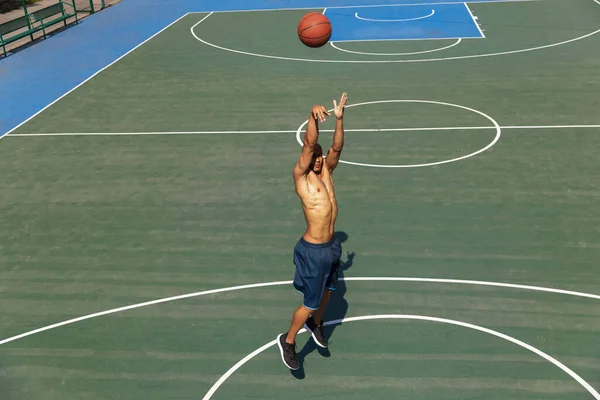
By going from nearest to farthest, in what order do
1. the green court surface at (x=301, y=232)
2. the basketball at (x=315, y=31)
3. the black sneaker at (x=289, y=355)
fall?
1. the black sneaker at (x=289, y=355)
2. the green court surface at (x=301, y=232)
3. the basketball at (x=315, y=31)

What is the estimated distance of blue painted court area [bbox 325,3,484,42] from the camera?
2025 centimetres

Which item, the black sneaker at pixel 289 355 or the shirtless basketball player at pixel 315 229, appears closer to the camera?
the shirtless basketball player at pixel 315 229

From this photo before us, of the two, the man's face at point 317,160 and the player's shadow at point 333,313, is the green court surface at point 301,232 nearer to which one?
the player's shadow at point 333,313

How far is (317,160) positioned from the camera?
634 cm

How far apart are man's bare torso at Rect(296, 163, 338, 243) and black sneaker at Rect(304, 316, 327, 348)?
3.86 feet

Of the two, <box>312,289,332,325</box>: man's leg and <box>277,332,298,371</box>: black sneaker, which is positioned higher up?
<box>312,289,332,325</box>: man's leg

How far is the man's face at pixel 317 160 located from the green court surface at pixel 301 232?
2125 mm

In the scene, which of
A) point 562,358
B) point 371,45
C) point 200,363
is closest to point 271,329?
point 200,363

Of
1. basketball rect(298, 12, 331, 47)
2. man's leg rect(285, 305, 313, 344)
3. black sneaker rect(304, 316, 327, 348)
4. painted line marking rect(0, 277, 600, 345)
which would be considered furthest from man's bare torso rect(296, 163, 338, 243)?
basketball rect(298, 12, 331, 47)

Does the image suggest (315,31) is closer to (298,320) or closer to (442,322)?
(442,322)

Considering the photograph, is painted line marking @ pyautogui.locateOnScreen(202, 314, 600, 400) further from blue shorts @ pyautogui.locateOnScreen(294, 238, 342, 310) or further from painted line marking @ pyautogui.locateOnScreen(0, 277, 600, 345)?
blue shorts @ pyautogui.locateOnScreen(294, 238, 342, 310)

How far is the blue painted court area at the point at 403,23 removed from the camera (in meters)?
20.2

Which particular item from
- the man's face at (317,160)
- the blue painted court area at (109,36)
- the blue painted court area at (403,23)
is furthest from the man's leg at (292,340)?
the blue painted court area at (403,23)

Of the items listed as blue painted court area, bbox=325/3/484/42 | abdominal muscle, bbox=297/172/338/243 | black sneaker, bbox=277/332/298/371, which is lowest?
blue painted court area, bbox=325/3/484/42
